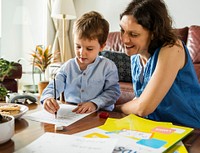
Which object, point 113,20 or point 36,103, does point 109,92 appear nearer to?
point 36,103

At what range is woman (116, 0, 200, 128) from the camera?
1.03 metres

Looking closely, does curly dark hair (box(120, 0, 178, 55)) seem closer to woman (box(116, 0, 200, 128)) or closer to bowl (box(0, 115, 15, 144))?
woman (box(116, 0, 200, 128))

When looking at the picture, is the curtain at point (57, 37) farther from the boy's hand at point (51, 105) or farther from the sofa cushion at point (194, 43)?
the boy's hand at point (51, 105)

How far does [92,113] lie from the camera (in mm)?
A: 1007

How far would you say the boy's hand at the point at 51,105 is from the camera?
99cm

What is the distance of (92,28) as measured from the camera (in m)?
1.26

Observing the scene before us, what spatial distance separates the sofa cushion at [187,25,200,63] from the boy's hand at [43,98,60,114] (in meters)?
1.94

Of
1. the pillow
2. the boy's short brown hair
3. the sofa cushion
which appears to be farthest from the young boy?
the sofa cushion

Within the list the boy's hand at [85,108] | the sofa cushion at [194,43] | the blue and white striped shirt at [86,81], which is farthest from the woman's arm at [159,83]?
the sofa cushion at [194,43]

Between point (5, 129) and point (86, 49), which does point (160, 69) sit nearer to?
point (86, 49)

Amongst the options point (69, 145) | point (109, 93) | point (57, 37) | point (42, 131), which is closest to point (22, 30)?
point (57, 37)

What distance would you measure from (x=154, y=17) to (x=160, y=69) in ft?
0.74

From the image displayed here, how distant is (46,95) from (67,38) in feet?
10.8

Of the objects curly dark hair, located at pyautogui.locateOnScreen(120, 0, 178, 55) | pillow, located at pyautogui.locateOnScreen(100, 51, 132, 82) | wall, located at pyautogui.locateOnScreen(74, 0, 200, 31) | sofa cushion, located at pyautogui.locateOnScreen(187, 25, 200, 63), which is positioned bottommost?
pillow, located at pyautogui.locateOnScreen(100, 51, 132, 82)
